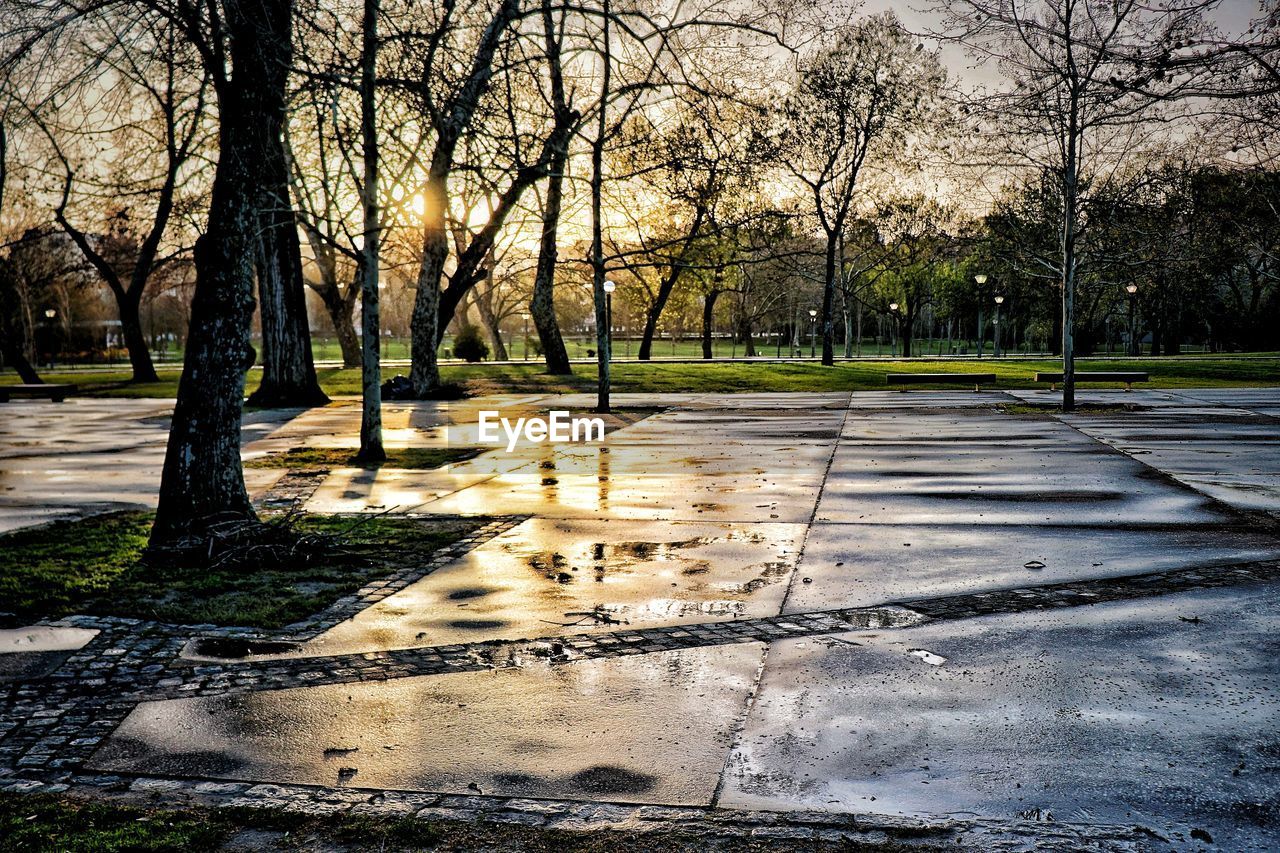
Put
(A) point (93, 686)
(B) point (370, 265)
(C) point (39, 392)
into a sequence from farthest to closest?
(C) point (39, 392) < (B) point (370, 265) < (A) point (93, 686)

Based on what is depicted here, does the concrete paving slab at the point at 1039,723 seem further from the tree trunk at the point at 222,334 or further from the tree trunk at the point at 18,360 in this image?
the tree trunk at the point at 18,360

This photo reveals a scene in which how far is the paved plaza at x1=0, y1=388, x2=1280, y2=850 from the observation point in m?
4.12

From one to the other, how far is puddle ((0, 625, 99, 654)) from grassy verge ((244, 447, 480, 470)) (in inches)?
301

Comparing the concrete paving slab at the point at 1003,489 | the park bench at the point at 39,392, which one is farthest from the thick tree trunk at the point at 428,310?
the concrete paving slab at the point at 1003,489

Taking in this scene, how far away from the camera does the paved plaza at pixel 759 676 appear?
4117mm

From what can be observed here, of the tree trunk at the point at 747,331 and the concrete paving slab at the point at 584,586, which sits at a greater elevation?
the tree trunk at the point at 747,331

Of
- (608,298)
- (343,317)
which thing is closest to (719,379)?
(608,298)

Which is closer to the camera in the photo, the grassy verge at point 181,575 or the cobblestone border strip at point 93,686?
the cobblestone border strip at point 93,686

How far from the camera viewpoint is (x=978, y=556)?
323 inches

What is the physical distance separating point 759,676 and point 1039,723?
4.64 feet

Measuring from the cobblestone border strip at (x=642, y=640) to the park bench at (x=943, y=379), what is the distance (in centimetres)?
2101

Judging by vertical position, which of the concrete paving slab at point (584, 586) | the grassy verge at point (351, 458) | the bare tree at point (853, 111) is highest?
the bare tree at point (853, 111)

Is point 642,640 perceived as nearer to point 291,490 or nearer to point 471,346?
point 291,490

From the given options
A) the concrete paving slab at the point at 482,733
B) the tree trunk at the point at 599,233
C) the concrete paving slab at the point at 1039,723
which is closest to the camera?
the concrete paving slab at the point at 1039,723
